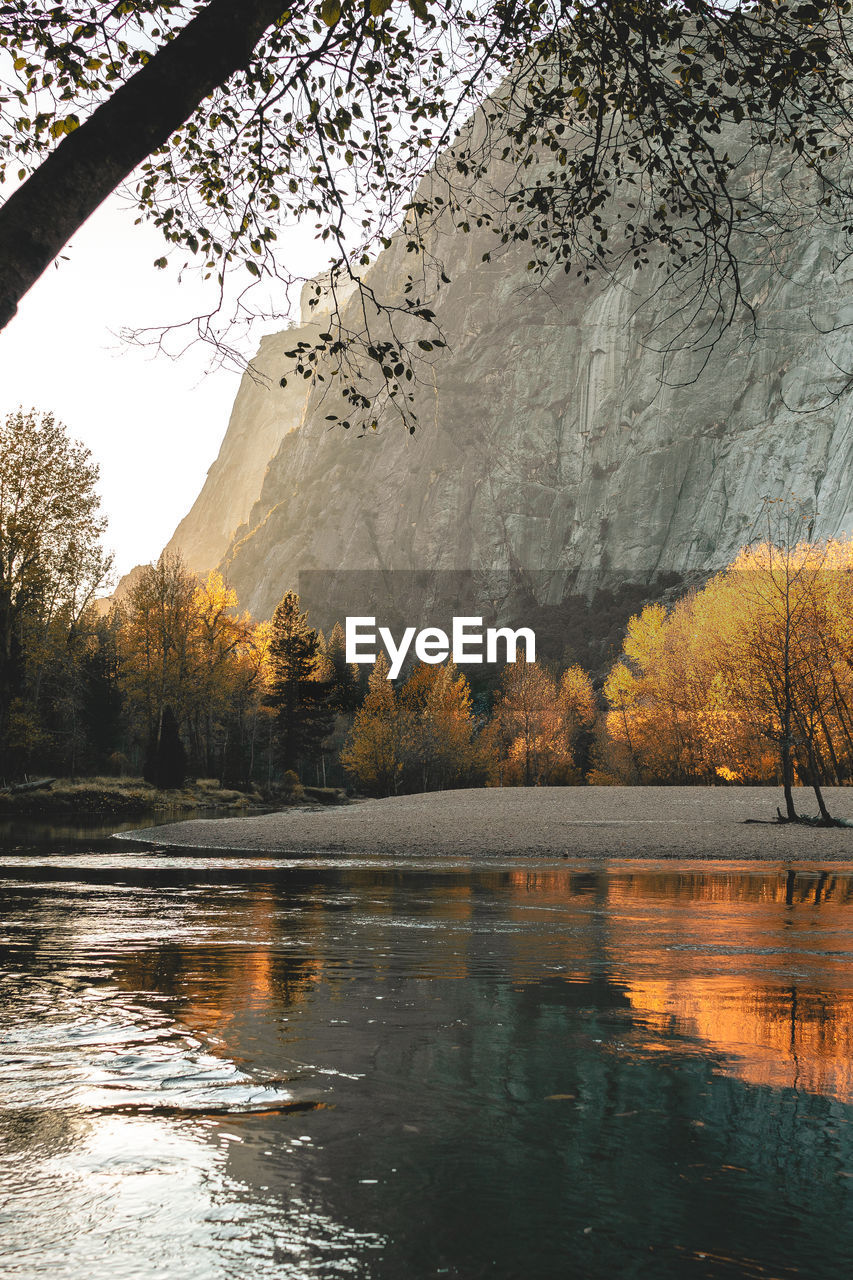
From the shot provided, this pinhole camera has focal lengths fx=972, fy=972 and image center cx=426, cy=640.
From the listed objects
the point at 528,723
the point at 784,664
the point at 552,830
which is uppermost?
the point at 528,723

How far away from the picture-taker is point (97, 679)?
65.0 m

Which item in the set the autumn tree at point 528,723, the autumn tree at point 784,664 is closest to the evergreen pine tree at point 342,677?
the autumn tree at point 528,723

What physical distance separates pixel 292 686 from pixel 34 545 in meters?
31.0

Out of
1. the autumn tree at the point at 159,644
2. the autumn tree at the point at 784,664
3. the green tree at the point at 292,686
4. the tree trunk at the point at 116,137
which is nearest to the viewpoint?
the tree trunk at the point at 116,137

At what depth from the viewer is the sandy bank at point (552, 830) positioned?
81.5 ft

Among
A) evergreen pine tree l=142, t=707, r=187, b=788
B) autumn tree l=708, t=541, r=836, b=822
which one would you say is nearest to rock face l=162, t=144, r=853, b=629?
autumn tree l=708, t=541, r=836, b=822

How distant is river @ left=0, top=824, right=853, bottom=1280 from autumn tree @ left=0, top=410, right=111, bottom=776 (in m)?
31.0

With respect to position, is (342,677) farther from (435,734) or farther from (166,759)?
(166,759)

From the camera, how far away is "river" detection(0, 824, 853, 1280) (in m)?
3.37

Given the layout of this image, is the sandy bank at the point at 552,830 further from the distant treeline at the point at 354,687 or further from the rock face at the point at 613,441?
the rock face at the point at 613,441

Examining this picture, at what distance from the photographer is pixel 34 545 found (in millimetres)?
39438

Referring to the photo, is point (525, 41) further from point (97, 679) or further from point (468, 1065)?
point (97, 679)

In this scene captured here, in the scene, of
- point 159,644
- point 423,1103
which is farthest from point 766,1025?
point 159,644

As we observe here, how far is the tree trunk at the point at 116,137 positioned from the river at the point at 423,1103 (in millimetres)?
3906
